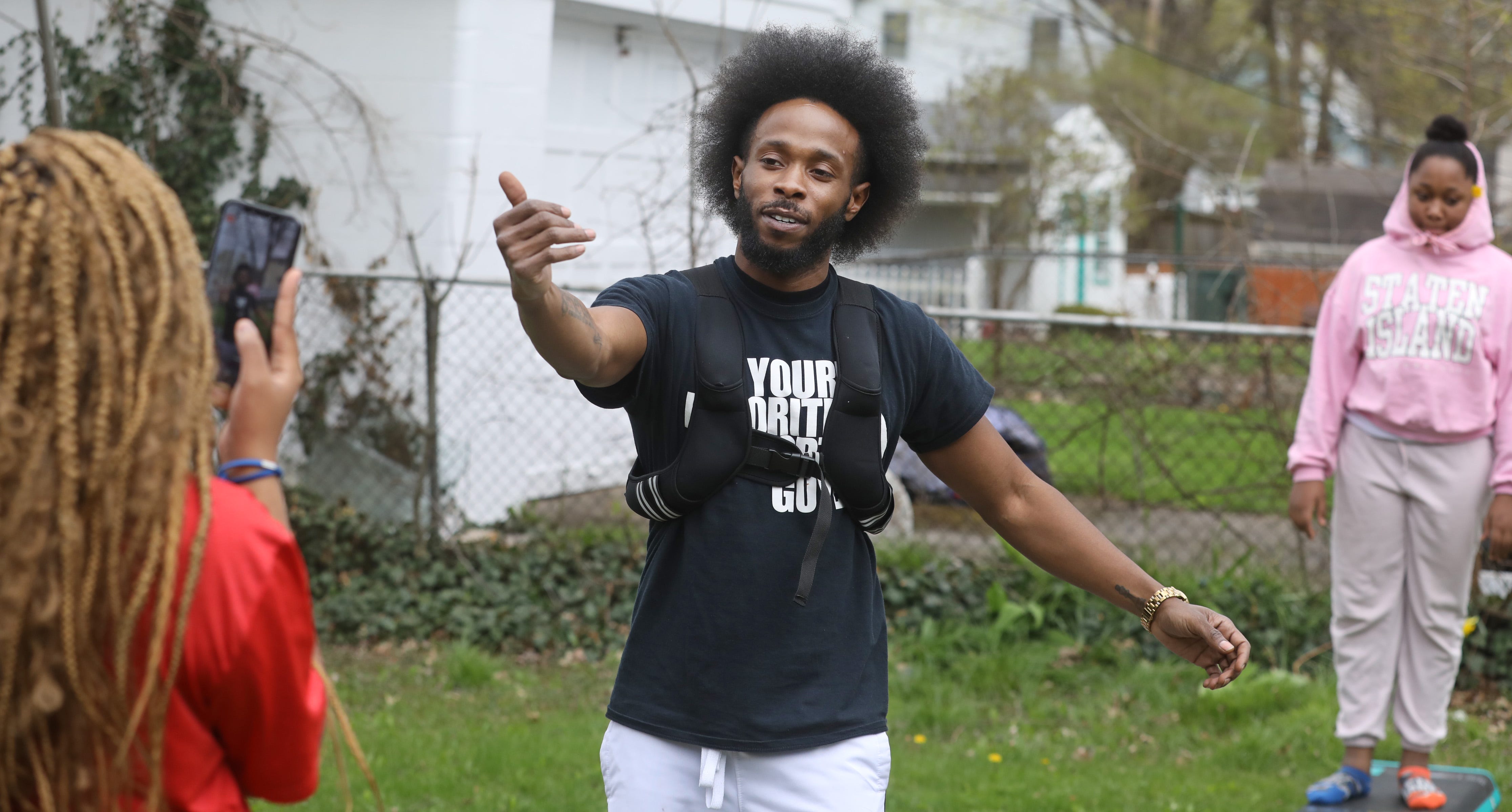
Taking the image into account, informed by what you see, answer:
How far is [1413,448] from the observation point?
488cm

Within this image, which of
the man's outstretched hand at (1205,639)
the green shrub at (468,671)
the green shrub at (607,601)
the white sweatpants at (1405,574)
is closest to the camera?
the man's outstretched hand at (1205,639)

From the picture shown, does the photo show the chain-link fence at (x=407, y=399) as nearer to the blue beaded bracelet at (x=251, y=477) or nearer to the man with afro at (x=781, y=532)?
the man with afro at (x=781, y=532)

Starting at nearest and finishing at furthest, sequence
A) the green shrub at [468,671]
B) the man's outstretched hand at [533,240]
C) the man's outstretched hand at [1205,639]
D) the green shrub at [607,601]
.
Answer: the man's outstretched hand at [533,240]
the man's outstretched hand at [1205,639]
the green shrub at [468,671]
the green shrub at [607,601]

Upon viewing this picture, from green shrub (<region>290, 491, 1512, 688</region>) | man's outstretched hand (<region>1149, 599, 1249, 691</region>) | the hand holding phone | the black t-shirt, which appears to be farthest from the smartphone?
green shrub (<region>290, 491, 1512, 688</region>)

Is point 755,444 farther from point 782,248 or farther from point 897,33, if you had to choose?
point 897,33

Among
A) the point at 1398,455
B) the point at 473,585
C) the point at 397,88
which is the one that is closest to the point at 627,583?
the point at 473,585

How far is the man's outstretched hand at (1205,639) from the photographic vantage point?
9.12 feet

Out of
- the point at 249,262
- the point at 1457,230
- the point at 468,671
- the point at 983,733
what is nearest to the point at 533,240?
the point at 249,262

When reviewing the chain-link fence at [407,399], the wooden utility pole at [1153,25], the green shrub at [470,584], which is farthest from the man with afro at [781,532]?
the wooden utility pole at [1153,25]

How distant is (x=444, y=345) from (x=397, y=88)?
56.6 inches

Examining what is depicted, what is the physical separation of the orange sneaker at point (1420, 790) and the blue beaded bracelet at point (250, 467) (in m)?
4.30

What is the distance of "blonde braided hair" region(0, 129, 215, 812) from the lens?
156cm

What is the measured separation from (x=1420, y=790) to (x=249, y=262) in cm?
436

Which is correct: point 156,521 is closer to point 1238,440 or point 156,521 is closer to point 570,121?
point 1238,440
